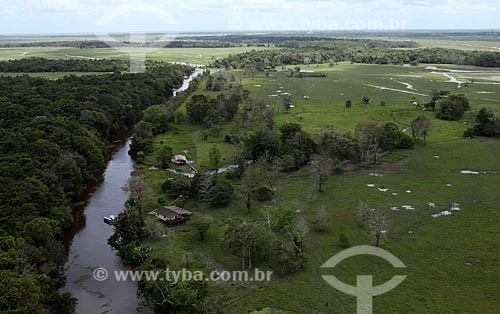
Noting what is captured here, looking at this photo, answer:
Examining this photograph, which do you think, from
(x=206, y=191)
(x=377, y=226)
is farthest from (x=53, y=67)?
(x=377, y=226)

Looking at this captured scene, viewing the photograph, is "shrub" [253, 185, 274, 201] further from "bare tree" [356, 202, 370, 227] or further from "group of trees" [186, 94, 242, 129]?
"group of trees" [186, 94, 242, 129]

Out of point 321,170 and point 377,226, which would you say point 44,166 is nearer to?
point 321,170

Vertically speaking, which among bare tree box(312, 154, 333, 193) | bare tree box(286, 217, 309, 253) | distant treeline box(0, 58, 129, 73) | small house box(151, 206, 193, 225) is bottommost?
small house box(151, 206, 193, 225)

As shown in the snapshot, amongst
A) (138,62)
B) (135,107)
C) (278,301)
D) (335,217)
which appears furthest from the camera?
(138,62)

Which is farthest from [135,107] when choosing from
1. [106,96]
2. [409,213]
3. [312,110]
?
[409,213]

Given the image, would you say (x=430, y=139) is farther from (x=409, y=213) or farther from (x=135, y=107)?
(x=135, y=107)

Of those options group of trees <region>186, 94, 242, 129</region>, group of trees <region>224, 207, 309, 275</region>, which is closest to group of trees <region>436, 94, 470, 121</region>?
group of trees <region>186, 94, 242, 129</region>

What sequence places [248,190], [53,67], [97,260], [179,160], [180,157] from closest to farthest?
1. [97,260]
2. [248,190]
3. [179,160]
4. [180,157]
5. [53,67]

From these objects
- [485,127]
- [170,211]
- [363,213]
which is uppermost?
[485,127]
